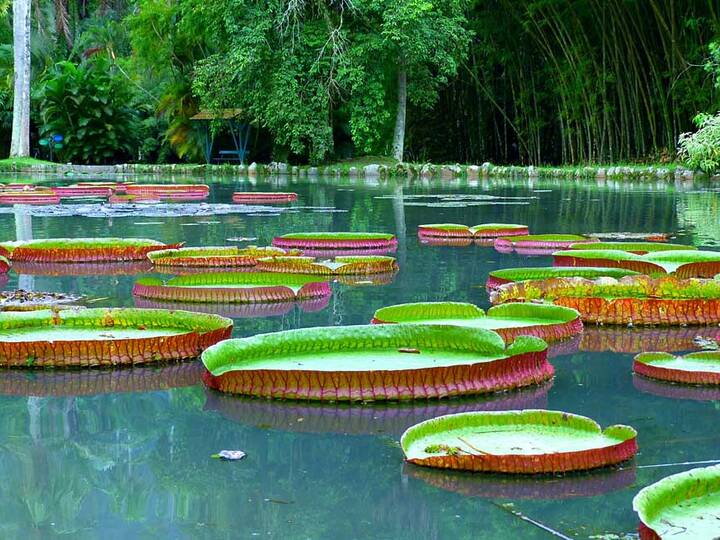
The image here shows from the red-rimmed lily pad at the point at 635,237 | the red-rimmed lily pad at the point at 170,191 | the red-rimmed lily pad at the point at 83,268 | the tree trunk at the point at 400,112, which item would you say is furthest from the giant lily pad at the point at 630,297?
the tree trunk at the point at 400,112

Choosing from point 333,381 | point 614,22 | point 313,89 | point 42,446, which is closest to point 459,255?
point 333,381

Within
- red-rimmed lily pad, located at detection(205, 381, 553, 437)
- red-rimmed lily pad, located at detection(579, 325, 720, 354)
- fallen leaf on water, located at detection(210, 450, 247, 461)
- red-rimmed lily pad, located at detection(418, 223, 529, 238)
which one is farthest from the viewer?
red-rimmed lily pad, located at detection(418, 223, 529, 238)

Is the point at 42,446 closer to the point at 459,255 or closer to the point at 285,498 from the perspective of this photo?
the point at 285,498

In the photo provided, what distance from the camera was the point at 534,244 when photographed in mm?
7598

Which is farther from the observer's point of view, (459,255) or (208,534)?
(459,255)

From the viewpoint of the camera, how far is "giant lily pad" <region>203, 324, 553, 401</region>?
3.25 m

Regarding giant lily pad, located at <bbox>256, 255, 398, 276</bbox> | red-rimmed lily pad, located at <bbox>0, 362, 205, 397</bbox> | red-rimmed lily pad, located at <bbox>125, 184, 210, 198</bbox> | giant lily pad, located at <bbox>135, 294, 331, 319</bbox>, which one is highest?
red-rimmed lily pad, located at <bbox>125, 184, 210, 198</bbox>

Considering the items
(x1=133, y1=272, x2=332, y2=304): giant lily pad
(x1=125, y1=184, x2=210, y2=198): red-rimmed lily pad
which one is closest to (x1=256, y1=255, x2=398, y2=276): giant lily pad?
(x1=133, y1=272, x2=332, y2=304): giant lily pad

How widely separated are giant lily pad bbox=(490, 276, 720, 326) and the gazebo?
23.1m

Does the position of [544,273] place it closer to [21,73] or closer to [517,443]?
[517,443]

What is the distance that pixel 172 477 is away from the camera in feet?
8.36

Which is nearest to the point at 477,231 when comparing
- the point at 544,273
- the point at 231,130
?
the point at 544,273

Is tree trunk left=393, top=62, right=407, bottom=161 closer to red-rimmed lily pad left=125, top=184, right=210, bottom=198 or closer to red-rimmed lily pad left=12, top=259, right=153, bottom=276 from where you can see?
red-rimmed lily pad left=125, top=184, right=210, bottom=198

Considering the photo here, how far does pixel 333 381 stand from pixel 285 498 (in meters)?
0.87
